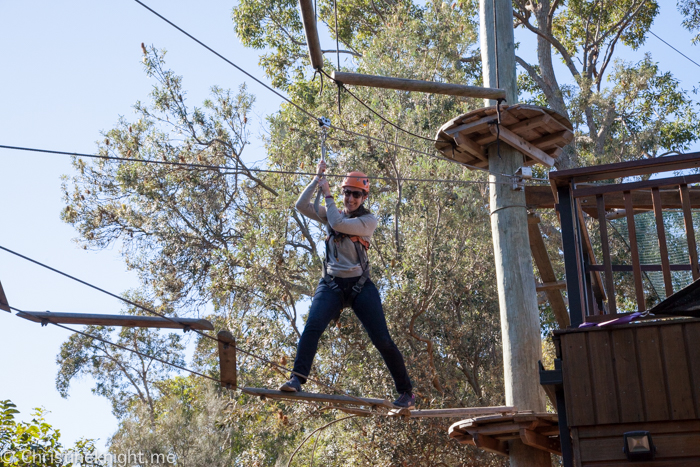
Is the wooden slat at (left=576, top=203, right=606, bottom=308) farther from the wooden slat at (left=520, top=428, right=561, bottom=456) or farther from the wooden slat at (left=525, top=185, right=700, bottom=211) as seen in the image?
the wooden slat at (left=520, top=428, right=561, bottom=456)

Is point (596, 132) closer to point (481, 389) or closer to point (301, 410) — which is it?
point (481, 389)

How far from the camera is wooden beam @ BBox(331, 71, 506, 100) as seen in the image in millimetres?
6695

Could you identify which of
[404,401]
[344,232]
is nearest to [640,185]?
[344,232]

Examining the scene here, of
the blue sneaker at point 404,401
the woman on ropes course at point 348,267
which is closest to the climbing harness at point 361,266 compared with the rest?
the woman on ropes course at point 348,267

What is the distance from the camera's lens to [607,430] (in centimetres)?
502

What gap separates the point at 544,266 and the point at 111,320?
583 cm

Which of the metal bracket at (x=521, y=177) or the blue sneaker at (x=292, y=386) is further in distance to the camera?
the metal bracket at (x=521, y=177)

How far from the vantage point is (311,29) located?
5539 mm

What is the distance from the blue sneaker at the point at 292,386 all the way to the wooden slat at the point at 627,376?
2184mm

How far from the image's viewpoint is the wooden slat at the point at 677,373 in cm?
485

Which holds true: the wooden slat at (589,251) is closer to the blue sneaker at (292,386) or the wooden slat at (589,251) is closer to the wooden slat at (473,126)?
the wooden slat at (473,126)

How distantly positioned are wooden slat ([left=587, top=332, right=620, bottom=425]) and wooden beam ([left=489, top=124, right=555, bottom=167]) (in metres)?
3.17

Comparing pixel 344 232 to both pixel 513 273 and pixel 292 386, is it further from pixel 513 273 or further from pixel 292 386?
pixel 513 273

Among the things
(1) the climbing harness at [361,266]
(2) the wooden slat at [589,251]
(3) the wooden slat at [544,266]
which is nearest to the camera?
(1) the climbing harness at [361,266]
